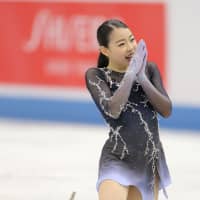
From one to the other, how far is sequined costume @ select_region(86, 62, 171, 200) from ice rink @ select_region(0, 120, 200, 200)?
1902 millimetres

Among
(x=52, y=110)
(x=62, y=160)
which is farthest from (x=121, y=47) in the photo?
(x=52, y=110)

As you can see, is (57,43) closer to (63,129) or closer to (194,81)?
(63,129)

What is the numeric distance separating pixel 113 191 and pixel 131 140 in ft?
0.82

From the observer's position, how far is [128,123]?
326 cm

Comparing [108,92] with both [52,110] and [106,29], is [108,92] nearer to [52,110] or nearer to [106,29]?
[106,29]

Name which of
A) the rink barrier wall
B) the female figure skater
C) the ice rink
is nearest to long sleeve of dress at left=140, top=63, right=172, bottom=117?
the female figure skater

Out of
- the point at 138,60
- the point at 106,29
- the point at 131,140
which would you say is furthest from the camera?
the point at 106,29

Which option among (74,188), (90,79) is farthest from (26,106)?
(90,79)

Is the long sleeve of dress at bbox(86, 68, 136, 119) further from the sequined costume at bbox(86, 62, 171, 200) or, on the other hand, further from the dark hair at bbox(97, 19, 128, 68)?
the dark hair at bbox(97, 19, 128, 68)

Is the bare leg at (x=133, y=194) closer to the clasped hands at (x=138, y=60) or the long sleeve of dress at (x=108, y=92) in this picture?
the long sleeve of dress at (x=108, y=92)

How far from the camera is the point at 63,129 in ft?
27.0

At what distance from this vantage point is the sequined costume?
324 centimetres

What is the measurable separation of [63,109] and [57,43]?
834 mm

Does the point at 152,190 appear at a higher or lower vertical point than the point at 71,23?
lower
